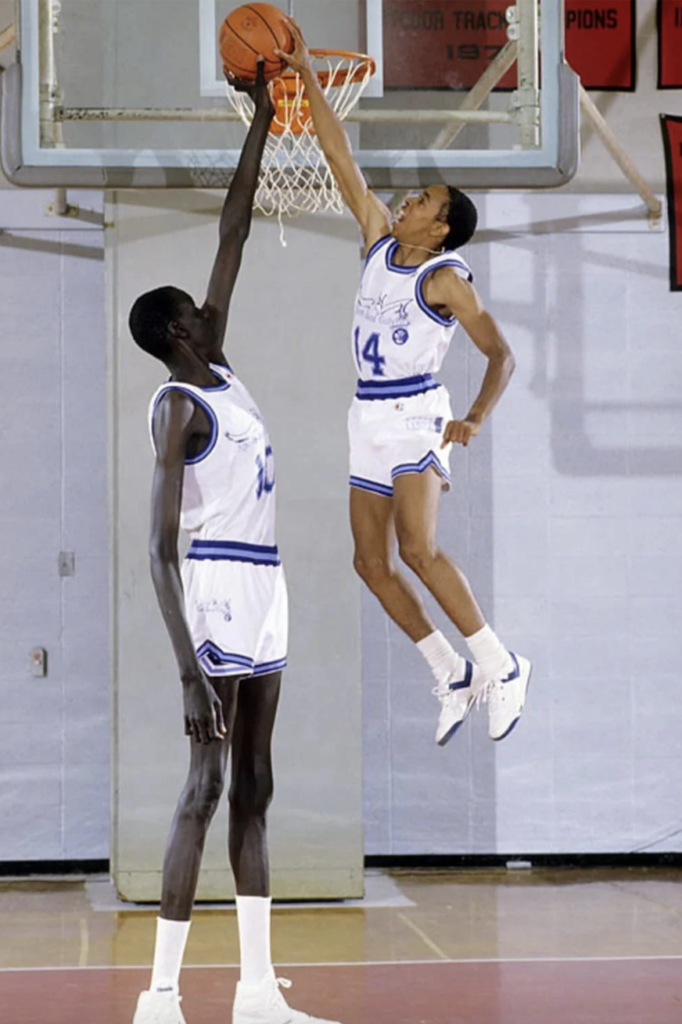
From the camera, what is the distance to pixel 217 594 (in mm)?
5516

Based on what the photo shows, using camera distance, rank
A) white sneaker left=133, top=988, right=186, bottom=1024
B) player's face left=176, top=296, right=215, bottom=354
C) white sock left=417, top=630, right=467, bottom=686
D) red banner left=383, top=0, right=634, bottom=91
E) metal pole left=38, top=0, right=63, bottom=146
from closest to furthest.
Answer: white sneaker left=133, top=988, right=186, bottom=1024
player's face left=176, top=296, right=215, bottom=354
white sock left=417, top=630, right=467, bottom=686
metal pole left=38, top=0, right=63, bottom=146
red banner left=383, top=0, right=634, bottom=91

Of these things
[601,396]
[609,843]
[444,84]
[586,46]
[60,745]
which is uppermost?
[586,46]

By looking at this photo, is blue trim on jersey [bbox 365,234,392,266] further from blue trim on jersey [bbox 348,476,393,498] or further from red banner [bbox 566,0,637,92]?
red banner [bbox 566,0,637,92]

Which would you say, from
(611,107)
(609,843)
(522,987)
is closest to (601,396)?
(611,107)

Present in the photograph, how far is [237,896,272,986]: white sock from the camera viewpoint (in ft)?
18.4

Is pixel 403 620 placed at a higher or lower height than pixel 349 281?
lower

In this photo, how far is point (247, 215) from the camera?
590 centimetres

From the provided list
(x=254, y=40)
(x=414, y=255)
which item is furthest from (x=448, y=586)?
(x=254, y=40)

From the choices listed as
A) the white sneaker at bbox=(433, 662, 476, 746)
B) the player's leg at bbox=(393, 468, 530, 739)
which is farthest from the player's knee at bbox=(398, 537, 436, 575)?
the white sneaker at bbox=(433, 662, 476, 746)

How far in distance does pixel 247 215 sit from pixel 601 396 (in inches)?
188

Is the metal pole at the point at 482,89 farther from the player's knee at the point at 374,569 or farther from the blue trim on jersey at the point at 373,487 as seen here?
the player's knee at the point at 374,569

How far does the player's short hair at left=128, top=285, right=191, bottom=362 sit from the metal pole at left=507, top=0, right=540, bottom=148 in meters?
1.67

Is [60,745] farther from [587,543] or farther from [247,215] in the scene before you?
[247,215]

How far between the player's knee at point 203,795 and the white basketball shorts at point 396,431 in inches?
47.3
